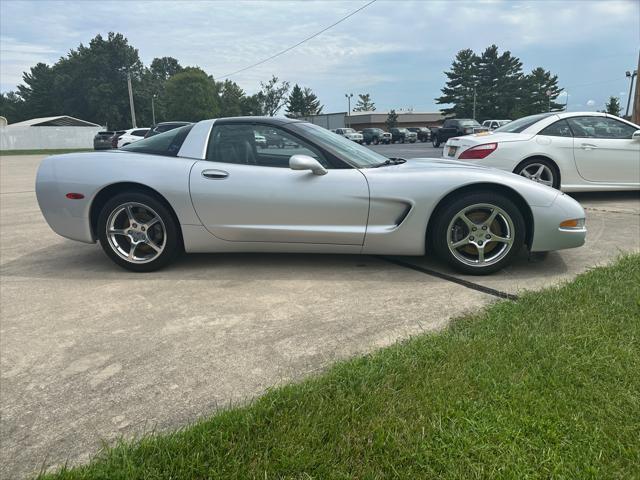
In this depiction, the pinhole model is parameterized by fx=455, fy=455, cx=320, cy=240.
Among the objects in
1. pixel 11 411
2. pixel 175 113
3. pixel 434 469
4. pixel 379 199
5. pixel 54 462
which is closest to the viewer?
pixel 434 469

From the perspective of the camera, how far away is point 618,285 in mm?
2928

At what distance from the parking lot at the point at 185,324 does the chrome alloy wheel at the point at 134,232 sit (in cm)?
19

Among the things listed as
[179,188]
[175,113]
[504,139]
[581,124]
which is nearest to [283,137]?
[179,188]

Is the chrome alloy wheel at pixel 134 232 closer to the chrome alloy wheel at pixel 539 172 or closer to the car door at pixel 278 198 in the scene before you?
the car door at pixel 278 198

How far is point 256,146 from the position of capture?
3701 millimetres

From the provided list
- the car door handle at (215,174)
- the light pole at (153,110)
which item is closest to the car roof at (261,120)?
the car door handle at (215,174)

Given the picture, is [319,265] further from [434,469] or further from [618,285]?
[434,469]

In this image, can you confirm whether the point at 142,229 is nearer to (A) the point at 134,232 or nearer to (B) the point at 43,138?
(A) the point at 134,232

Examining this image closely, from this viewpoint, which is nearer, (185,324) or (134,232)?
(185,324)

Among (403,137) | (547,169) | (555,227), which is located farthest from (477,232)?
(403,137)

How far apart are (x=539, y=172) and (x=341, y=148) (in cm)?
363

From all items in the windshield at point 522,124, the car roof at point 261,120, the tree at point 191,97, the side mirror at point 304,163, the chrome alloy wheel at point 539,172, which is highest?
the tree at point 191,97

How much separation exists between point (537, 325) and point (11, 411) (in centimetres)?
254

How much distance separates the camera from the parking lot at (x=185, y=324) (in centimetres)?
192
